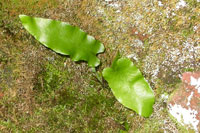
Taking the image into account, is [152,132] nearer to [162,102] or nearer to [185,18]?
[162,102]

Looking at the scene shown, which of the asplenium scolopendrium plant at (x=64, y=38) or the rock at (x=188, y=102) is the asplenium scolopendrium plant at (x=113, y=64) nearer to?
the asplenium scolopendrium plant at (x=64, y=38)

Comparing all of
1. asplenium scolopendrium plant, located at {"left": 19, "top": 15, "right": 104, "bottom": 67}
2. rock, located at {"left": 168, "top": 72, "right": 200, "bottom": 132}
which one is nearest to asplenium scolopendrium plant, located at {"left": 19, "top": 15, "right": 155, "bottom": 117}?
asplenium scolopendrium plant, located at {"left": 19, "top": 15, "right": 104, "bottom": 67}

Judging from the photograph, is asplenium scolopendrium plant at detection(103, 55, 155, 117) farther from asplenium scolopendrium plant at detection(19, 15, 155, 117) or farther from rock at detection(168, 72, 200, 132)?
rock at detection(168, 72, 200, 132)

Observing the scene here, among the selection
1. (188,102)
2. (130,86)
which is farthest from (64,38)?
(188,102)

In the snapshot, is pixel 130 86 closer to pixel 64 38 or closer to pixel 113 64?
pixel 113 64

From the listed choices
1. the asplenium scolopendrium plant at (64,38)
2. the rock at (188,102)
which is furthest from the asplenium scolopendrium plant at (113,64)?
the rock at (188,102)

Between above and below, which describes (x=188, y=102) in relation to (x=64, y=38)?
below
